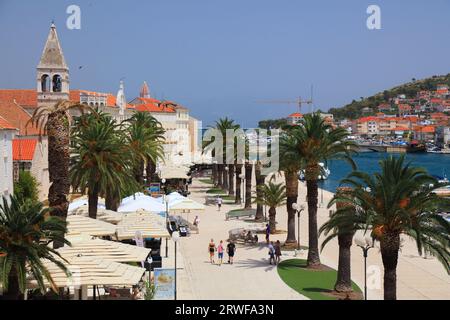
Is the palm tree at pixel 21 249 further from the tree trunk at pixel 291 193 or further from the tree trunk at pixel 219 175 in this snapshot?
the tree trunk at pixel 219 175

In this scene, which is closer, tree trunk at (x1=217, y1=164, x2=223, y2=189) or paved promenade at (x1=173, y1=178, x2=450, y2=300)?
paved promenade at (x1=173, y1=178, x2=450, y2=300)

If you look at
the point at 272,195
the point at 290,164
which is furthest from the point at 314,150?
the point at 272,195

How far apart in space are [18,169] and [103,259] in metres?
27.3

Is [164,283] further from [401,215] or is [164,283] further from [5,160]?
[5,160]

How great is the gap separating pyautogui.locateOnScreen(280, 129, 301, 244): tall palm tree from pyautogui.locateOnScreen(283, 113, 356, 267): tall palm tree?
0.36 m

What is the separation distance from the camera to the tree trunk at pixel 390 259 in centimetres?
1717

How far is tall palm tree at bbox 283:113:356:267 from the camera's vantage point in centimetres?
2745

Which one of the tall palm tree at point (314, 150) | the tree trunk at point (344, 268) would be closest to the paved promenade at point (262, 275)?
the tree trunk at point (344, 268)

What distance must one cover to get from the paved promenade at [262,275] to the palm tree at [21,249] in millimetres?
6840

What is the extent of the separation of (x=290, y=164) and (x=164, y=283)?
11074 mm

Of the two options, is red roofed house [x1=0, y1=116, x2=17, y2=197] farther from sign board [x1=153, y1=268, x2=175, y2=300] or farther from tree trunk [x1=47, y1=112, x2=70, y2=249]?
sign board [x1=153, y1=268, x2=175, y2=300]

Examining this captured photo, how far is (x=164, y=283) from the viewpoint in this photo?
68.7 feet

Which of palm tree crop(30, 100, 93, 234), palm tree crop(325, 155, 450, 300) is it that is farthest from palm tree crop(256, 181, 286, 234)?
palm tree crop(325, 155, 450, 300)

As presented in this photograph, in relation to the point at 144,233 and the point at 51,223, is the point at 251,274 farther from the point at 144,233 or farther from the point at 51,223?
the point at 51,223
